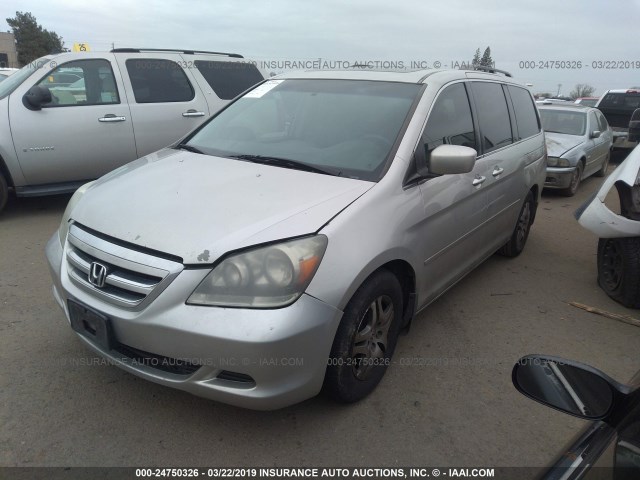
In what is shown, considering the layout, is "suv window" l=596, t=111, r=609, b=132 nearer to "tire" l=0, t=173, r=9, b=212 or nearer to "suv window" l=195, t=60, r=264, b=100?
"suv window" l=195, t=60, r=264, b=100

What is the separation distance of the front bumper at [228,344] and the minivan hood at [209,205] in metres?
0.22

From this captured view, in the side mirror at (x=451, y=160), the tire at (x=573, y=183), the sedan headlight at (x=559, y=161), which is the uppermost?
the side mirror at (x=451, y=160)

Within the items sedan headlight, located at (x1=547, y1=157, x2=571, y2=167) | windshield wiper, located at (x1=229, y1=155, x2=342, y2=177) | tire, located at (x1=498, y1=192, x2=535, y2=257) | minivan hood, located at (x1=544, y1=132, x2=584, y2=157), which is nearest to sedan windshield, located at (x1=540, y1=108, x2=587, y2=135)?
minivan hood, located at (x1=544, y1=132, x2=584, y2=157)

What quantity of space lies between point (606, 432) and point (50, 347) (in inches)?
118

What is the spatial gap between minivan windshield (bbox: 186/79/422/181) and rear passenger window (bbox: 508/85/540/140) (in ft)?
6.12

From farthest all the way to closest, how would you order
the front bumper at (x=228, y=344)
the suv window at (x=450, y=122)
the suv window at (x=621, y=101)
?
1. the suv window at (x=621, y=101)
2. the suv window at (x=450, y=122)
3. the front bumper at (x=228, y=344)

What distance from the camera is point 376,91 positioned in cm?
312

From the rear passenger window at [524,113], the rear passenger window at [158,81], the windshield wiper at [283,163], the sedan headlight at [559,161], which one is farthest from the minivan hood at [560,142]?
the windshield wiper at [283,163]

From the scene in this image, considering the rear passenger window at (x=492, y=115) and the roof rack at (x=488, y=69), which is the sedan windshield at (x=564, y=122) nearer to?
the roof rack at (x=488, y=69)

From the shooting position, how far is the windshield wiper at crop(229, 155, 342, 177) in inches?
106

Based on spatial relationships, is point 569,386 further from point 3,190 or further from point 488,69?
point 3,190

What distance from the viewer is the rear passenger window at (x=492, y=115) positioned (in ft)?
12.0

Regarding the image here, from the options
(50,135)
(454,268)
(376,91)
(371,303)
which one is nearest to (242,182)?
(371,303)

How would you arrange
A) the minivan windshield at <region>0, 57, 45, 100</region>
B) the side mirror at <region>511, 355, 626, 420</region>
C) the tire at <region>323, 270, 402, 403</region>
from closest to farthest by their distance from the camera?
the side mirror at <region>511, 355, 626, 420</region>, the tire at <region>323, 270, 402, 403</region>, the minivan windshield at <region>0, 57, 45, 100</region>
